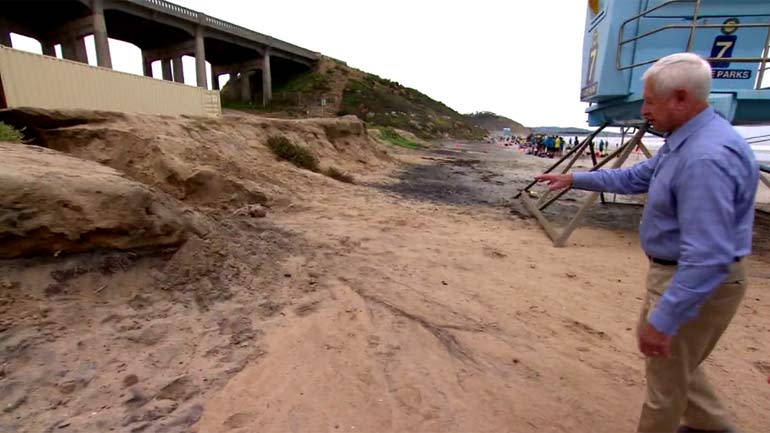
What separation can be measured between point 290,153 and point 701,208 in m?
9.60

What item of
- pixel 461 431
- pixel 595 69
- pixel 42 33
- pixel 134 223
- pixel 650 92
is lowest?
pixel 461 431

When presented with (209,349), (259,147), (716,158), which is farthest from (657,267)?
(259,147)

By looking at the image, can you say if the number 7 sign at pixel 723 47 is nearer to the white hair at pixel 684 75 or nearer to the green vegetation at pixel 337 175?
the white hair at pixel 684 75

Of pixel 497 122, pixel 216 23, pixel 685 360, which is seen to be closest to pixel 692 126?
pixel 685 360

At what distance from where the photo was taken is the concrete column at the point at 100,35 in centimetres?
2419

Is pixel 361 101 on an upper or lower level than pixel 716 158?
upper

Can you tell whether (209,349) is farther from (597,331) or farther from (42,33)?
(42,33)

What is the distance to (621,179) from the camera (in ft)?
7.59

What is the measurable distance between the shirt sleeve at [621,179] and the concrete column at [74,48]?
3415 centimetres

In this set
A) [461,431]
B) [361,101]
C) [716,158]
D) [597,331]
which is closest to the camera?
[716,158]

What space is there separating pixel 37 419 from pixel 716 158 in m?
3.19

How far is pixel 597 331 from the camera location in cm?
331

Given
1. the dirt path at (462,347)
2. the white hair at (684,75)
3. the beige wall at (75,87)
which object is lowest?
the dirt path at (462,347)

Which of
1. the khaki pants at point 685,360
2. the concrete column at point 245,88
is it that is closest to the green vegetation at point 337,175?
the khaki pants at point 685,360
